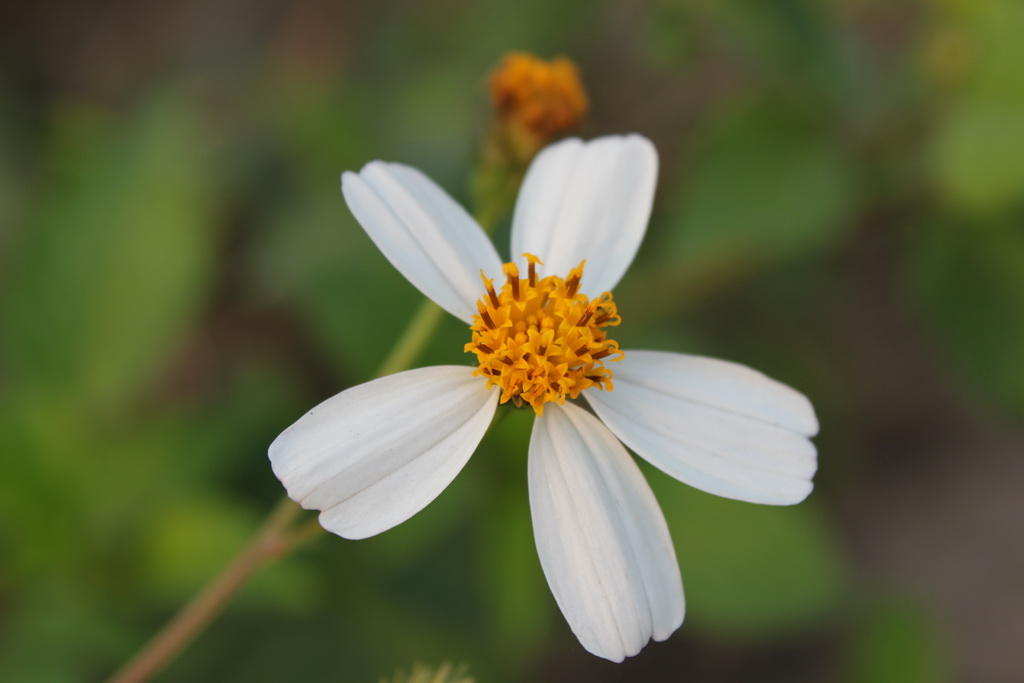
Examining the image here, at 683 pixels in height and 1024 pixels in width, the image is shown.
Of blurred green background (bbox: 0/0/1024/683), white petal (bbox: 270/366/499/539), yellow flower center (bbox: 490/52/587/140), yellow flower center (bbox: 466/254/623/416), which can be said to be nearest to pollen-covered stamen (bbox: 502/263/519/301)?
yellow flower center (bbox: 466/254/623/416)

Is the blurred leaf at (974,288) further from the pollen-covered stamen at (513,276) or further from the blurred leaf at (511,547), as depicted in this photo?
the pollen-covered stamen at (513,276)

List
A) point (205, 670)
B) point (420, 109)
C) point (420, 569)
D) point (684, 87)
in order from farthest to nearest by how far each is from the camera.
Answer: point (684, 87)
point (420, 109)
point (420, 569)
point (205, 670)

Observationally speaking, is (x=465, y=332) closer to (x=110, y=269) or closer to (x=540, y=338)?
(x=540, y=338)

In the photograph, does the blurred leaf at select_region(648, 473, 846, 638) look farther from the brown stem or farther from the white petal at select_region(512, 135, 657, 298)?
the brown stem

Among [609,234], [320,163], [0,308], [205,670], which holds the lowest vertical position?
[205,670]

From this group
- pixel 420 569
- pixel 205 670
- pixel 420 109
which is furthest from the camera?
pixel 420 109

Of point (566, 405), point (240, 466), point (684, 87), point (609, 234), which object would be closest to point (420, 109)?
point (684, 87)

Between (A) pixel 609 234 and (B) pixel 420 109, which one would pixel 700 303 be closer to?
(B) pixel 420 109

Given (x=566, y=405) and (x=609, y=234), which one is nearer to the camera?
(x=566, y=405)
